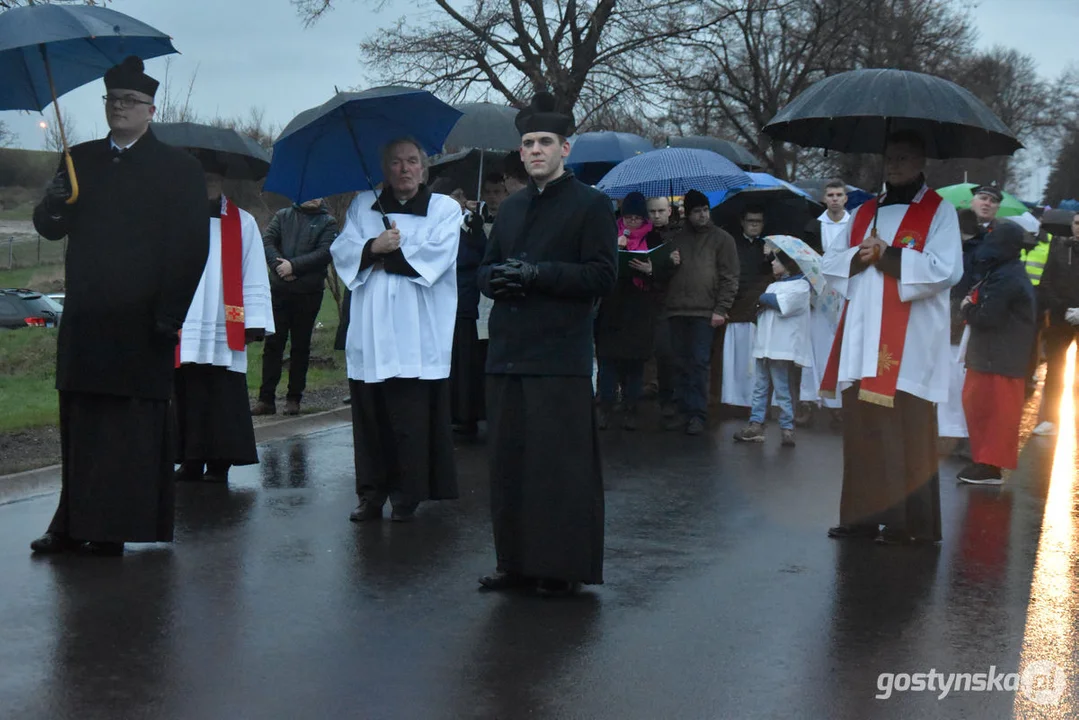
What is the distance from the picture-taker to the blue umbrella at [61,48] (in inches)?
242

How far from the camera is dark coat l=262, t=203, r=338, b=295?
464 inches

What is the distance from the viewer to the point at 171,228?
6633 mm

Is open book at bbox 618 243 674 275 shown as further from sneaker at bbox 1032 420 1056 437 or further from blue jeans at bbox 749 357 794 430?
sneaker at bbox 1032 420 1056 437

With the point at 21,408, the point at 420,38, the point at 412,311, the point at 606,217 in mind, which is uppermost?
the point at 420,38

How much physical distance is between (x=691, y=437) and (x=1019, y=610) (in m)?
5.50

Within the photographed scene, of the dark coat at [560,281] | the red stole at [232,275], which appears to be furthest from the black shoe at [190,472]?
the dark coat at [560,281]

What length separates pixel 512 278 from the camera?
5.85 metres

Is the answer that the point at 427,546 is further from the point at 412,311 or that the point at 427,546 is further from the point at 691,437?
the point at 691,437

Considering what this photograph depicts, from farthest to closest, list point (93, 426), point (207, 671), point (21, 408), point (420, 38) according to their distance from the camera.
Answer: point (420, 38) → point (21, 408) → point (93, 426) → point (207, 671)

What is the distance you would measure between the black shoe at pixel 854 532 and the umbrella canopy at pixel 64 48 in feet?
13.7

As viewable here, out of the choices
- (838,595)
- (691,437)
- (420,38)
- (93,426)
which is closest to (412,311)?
(93,426)

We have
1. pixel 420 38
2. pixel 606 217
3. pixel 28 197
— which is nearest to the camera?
pixel 606 217

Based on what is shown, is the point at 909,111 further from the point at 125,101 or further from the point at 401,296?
the point at 125,101

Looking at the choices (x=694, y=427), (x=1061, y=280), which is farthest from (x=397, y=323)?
(x=1061, y=280)
